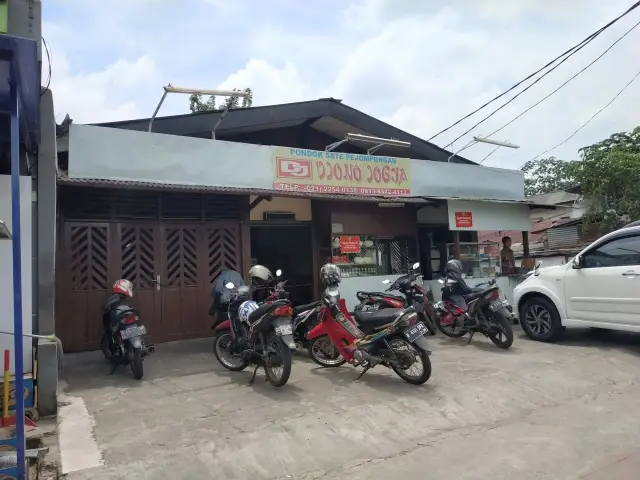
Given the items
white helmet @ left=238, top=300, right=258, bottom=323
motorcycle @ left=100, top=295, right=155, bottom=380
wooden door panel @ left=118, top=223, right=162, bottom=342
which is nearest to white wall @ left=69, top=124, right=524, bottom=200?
wooden door panel @ left=118, top=223, right=162, bottom=342

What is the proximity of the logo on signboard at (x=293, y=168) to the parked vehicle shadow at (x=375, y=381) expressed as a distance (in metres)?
3.92

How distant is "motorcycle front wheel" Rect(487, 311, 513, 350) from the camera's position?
744 cm

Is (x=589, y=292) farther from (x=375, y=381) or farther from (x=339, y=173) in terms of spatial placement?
(x=339, y=173)

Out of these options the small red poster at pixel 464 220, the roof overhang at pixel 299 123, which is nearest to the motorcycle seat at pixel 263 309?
the roof overhang at pixel 299 123

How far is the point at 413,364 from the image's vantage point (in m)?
5.64

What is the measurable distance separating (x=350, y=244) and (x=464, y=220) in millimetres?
2484

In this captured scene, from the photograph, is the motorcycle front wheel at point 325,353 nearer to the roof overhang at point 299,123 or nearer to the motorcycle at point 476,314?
the motorcycle at point 476,314

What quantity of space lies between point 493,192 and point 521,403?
755cm

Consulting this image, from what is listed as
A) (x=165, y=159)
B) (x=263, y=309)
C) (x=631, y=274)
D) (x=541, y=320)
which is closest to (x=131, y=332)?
(x=263, y=309)

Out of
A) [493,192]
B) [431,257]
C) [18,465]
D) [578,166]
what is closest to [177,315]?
[18,465]

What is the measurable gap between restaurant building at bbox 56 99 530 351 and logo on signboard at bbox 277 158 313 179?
0.08 ft

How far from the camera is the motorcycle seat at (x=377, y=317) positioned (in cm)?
571

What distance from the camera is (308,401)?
512cm

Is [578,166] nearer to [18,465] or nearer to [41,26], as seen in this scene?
[41,26]
